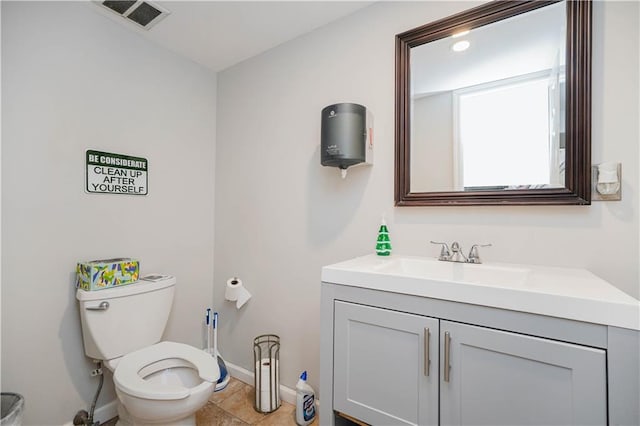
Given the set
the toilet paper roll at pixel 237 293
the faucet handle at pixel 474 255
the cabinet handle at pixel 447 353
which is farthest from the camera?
the toilet paper roll at pixel 237 293

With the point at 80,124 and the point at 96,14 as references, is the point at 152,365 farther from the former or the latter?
the point at 96,14

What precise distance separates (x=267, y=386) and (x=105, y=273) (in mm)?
1066

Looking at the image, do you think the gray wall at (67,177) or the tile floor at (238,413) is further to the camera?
the tile floor at (238,413)

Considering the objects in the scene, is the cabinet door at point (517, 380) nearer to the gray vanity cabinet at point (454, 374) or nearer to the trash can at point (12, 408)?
the gray vanity cabinet at point (454, 374)

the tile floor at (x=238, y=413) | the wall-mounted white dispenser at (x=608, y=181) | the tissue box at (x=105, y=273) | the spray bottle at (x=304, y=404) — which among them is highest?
the wall-mounted white dispenser at (x=608, y=181)

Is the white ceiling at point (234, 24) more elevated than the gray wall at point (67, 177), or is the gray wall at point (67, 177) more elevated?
the white ceiling at point (234, 24)

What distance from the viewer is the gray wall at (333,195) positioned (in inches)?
42.8

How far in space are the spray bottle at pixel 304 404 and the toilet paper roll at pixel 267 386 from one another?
0.21m

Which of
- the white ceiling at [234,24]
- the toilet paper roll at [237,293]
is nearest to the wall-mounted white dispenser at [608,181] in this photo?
the white ceiling at [234,24]

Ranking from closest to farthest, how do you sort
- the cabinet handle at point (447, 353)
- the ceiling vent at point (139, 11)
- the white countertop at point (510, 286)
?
1. the white countertop at point (510, 286)
2. the cabinet handle at point (447, 353)
3. the ceiling vent at point (139, 11)

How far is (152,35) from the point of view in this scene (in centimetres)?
190

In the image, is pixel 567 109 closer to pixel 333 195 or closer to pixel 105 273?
pixel 333 195

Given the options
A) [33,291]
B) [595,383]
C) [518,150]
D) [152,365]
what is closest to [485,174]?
[518,150]

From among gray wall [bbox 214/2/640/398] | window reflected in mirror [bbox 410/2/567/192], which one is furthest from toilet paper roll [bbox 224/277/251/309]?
window reflected in mirror [bbox 410/2/567/192]
